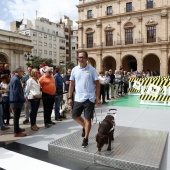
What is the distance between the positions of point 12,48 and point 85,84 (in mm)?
32984

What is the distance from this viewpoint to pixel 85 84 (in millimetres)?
3947

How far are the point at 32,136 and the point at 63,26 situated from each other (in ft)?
240

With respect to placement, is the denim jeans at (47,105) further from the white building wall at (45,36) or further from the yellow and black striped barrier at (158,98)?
the white building wall at (45,36)

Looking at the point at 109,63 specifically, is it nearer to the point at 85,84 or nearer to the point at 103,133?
the point at 85,84

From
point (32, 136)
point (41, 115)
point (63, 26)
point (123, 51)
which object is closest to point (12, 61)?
point (123, 51)

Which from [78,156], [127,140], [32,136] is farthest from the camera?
[32,136]

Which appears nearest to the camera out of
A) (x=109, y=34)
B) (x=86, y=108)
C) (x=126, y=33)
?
(x=86, y=108)

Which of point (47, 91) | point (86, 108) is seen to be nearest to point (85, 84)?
point (86, 108)

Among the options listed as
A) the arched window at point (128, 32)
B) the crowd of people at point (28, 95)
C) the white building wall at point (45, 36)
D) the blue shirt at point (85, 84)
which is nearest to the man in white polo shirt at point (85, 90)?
the blue shirt at point (85, 84)

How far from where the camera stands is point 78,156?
12.2 ft

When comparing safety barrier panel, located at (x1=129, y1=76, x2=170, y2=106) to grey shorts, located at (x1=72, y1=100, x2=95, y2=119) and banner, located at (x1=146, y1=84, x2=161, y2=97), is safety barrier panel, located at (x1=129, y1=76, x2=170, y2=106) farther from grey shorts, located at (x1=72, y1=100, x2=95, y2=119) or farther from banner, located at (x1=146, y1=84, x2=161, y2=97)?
grey shorts, located at (x1=72, y1=100, x2=95, y2=119)

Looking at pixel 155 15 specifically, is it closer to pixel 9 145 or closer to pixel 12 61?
pixel 12 61

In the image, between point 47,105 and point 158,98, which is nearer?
point 47,105

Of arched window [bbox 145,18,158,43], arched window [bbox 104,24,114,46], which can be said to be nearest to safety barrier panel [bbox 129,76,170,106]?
arched window [bbox 145,18,158,43]
